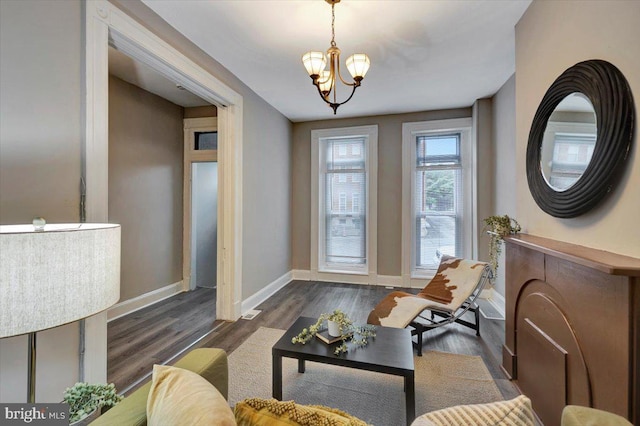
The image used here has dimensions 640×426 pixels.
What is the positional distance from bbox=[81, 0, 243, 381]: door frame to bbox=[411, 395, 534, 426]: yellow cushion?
188cm

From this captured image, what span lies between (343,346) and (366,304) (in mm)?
2047

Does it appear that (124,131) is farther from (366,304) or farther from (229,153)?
(366,304)

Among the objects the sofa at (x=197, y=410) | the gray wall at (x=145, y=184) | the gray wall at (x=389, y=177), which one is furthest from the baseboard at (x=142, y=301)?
the gray wall at (x=389, y=177)

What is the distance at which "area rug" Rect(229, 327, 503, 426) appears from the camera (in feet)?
5.86

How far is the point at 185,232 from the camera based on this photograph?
13.8 ft

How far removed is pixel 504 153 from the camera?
328cm

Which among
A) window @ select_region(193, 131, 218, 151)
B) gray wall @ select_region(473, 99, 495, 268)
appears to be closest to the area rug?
gray wall @ select_region(473, 99, 495, 268)

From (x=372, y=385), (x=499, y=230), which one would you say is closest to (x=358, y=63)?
(x=499, y=230)

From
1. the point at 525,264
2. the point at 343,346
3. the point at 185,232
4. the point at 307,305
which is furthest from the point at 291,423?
the point at 185,232

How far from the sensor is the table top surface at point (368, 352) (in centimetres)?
153

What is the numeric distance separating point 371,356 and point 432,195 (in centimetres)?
336

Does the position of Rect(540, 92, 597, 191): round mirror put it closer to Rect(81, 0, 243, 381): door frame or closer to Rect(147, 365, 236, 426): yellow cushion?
Rect(147, 365, 236, 426): yellow cushion

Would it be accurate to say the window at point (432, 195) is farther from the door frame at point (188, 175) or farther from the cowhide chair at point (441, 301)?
the door frame at point (188, 175)

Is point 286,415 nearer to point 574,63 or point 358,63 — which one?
point 358,63
